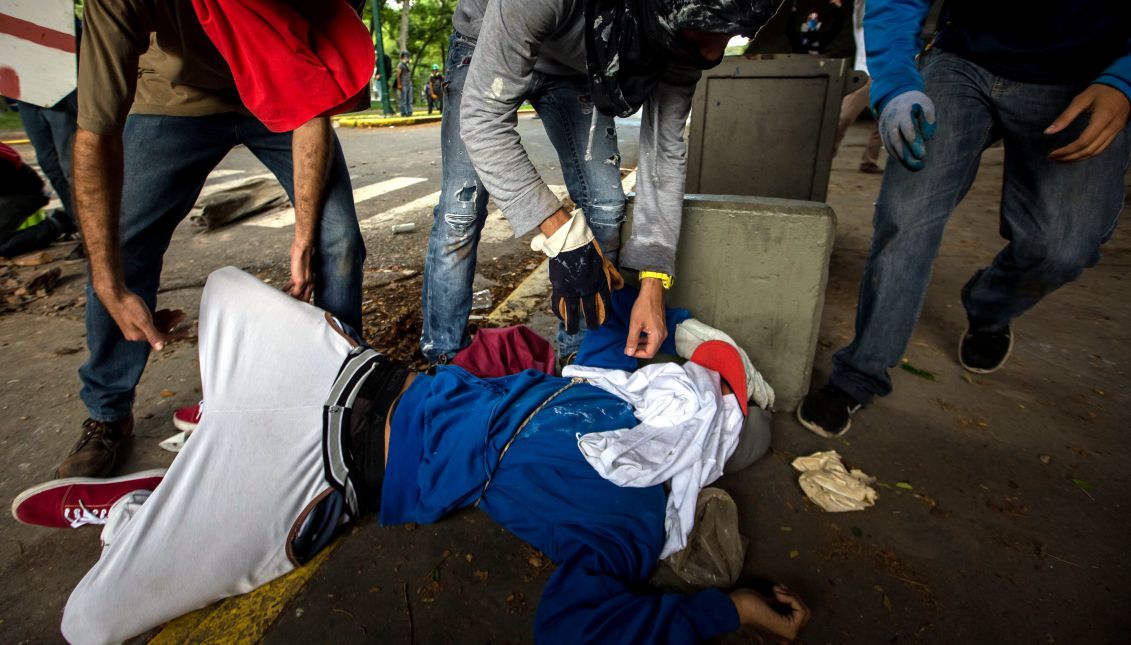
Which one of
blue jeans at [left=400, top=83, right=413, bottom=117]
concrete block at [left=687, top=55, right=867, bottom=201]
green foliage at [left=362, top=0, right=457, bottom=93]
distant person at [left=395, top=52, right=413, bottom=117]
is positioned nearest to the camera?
concrete block at [left=687, top=55, right=867, bottom=201]

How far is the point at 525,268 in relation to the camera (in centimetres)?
366

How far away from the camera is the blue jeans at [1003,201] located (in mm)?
1732

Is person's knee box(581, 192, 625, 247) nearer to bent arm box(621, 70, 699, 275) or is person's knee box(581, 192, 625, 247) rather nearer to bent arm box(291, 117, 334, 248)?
bent arm box(621, 70, 699, 275)

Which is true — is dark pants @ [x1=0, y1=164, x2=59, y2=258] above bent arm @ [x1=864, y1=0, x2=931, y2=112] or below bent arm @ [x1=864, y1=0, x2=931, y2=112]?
below

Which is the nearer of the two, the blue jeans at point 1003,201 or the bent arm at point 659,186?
the blue jeans at point 1003,201

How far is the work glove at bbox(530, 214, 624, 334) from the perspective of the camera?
166 centimetres

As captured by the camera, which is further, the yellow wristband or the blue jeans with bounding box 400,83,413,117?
the blue jeans with bounding box 400,83,413,117

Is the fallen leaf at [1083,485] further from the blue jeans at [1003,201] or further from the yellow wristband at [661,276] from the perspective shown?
Answer: the yellow wristband at [661,276]

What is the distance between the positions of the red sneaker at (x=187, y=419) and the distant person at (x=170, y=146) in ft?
0.48

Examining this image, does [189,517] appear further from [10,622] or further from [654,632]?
[654,632]

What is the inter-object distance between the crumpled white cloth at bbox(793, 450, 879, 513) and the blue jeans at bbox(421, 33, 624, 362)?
1017mm

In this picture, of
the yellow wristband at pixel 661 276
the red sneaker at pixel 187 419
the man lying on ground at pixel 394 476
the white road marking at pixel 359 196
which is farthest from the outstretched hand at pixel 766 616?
the white road marking at pixel 359 196

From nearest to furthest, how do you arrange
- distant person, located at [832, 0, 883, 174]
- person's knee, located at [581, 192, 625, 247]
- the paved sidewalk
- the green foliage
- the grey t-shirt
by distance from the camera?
the paved sidewalk
the grey t-shirt
person's knee, located at [581, 192, 625, 247]
distant person, located at [832, 0, 883, 174]
the green foliage

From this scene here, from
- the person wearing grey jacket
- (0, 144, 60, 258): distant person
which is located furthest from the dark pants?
the person wearing grey jacket
